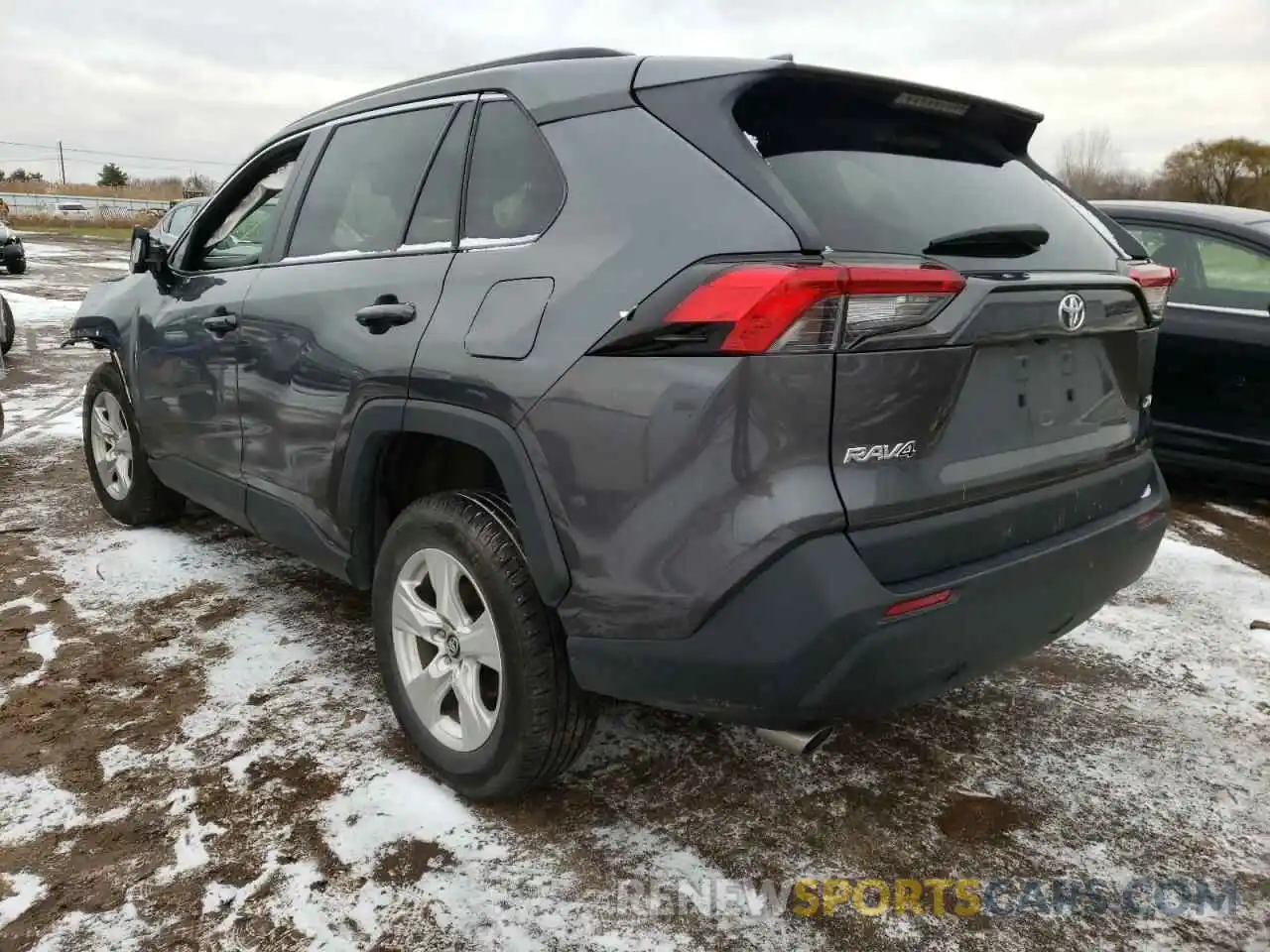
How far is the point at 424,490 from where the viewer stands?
2.79 m

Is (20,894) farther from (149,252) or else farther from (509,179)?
(149,252)

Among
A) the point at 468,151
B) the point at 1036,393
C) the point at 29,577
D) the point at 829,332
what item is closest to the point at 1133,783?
the point at 1036,393

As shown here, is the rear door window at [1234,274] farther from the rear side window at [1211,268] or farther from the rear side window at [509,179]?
the rear side window at [509,179]

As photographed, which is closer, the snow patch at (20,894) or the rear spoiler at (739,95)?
the rear spoiler at (739,95)

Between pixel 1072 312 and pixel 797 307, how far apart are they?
2.62 ft

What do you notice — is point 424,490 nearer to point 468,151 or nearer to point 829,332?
point 468,151

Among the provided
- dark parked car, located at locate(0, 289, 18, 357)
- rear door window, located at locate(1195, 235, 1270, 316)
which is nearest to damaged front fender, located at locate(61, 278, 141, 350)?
dark parked car, located at locate(0, 289, 18, 357)

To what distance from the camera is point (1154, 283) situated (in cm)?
253

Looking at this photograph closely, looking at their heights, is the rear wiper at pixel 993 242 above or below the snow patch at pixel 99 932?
Answer: above

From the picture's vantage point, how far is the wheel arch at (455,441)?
2.12m

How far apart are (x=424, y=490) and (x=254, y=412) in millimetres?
805

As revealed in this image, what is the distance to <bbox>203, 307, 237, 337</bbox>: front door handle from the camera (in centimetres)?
331

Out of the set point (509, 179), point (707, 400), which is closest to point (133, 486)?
point (509, 179)

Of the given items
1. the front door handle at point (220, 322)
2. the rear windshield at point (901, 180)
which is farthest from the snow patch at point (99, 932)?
the rear windshield at point (901, 180)
